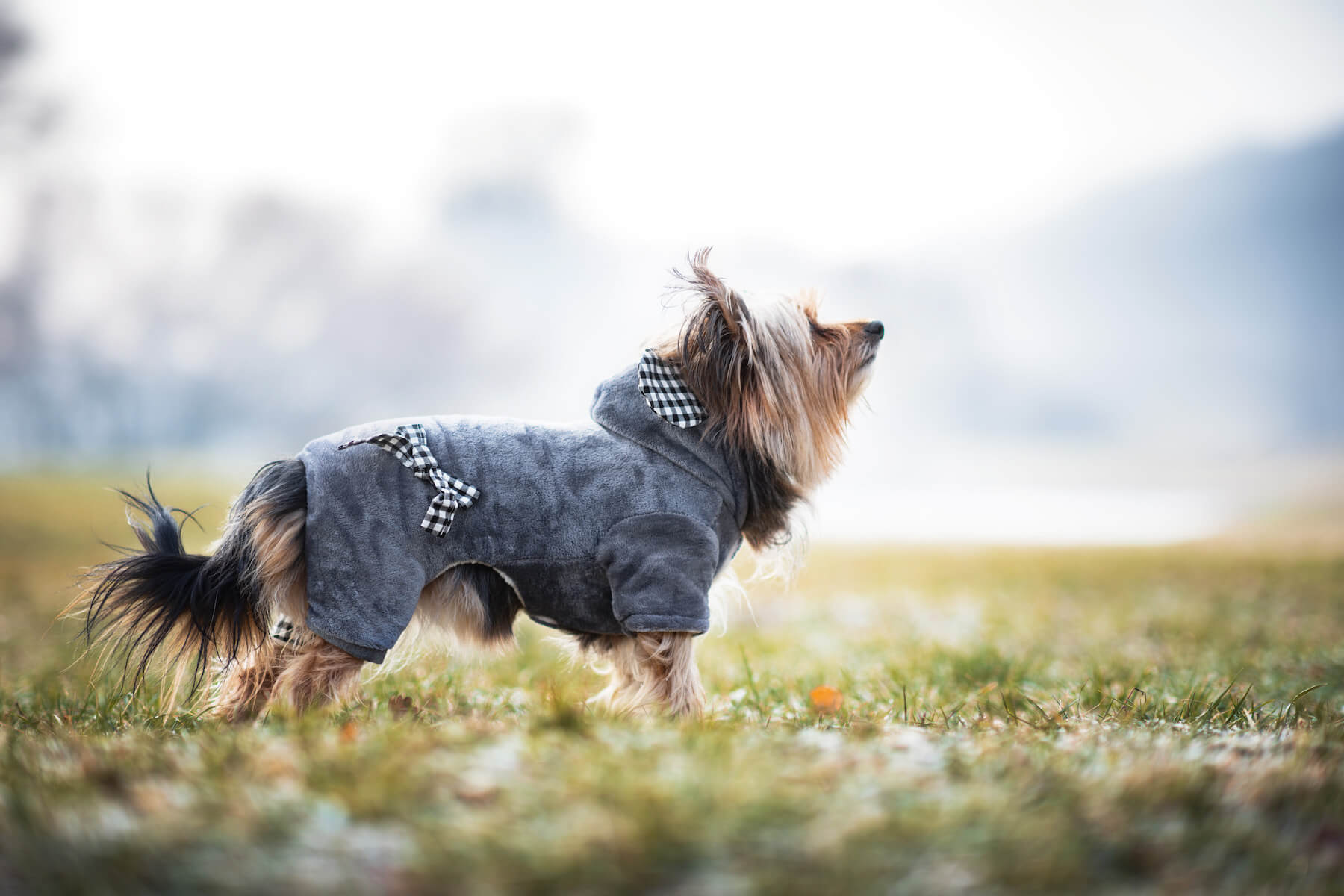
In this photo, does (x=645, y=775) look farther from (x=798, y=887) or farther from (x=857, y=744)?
(x=857, y=744)

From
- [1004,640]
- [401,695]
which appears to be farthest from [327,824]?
[1004,640]

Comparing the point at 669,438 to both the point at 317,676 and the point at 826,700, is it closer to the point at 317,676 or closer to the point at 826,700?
the point at 826,700

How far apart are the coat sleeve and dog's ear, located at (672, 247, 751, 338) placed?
977mm

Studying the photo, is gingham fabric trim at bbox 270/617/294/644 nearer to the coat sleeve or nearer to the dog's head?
the coat sleeve

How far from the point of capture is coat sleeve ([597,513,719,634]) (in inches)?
147

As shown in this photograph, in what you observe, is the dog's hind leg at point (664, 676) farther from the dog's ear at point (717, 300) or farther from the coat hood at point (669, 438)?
the dog's ear at point (717, 300)

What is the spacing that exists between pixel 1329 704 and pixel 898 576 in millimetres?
8749

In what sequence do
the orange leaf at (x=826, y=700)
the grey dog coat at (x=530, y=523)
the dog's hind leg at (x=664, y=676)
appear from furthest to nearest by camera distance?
the orange leaf at (x=826, y=700), the dog's hind leg at (x=664, y=676), the grey dog coat at (x=530, y=523)

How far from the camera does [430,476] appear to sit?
3678 millimetres

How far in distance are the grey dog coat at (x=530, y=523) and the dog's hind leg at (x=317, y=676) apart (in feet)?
0.42

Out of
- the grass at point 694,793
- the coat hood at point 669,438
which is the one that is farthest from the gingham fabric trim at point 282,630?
the coat hood at point 669,438

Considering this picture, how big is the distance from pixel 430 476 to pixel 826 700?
7.41ft

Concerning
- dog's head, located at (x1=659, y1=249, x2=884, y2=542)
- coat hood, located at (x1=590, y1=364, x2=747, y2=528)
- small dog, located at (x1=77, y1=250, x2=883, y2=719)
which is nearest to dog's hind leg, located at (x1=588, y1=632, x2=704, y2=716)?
small dog, located at (x1=77, y1=250, x2=883, y2=719)

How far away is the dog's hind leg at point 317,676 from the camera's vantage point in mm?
3756
